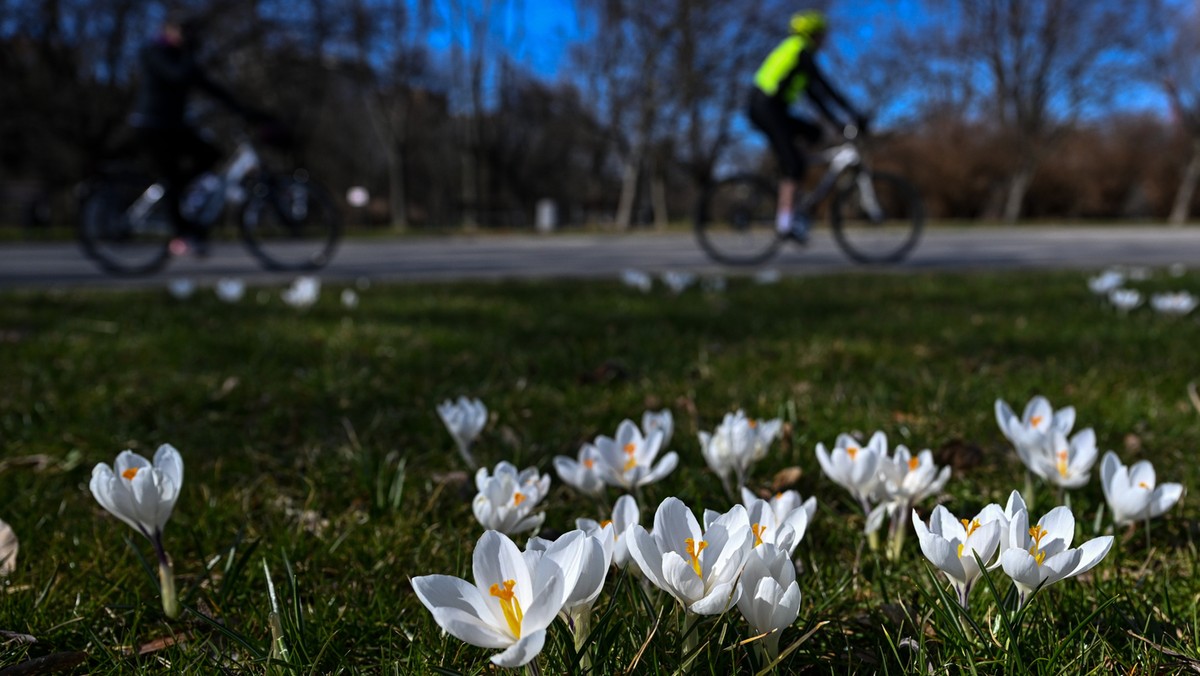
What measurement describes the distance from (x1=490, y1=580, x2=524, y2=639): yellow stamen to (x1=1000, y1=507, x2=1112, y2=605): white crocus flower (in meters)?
0.47

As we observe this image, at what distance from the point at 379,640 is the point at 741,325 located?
A: 2.78 meters

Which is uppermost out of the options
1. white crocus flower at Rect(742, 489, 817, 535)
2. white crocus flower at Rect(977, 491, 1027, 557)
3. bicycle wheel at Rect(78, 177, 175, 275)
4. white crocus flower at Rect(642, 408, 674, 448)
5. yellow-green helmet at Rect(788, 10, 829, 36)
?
yellow-green helmet at Rect(788, 10, 829, 36)

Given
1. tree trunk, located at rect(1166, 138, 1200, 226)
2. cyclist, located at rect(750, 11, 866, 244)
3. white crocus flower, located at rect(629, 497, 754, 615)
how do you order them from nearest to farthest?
white crocus flower, located at rect(629, 497, 754, 615), cyclist, located at rect(750, 11, 866, 244), tree trunk, located at rect(1166, 138, 1200, 226)

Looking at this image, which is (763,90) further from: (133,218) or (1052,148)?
(1052,148)

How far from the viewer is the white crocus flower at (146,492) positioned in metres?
1.07

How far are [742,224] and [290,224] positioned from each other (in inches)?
165

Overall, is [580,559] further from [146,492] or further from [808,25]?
[808,25]

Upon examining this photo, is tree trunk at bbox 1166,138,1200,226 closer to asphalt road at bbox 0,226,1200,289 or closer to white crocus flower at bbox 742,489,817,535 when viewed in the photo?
asphalt road at bbox 0,226,1200,289

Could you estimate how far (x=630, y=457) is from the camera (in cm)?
139

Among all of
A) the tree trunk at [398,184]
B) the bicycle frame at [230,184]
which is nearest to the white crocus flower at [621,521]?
the bicycle frame at [230,184]

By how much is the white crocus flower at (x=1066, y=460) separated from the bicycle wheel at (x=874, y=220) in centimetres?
695

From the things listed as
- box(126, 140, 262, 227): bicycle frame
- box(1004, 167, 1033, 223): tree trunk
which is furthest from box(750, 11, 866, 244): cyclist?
box(1004, 167, 1033, 223): tree trunk

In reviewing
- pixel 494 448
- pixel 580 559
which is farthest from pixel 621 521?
pixel 494 448

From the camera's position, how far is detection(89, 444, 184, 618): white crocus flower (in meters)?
1.07
